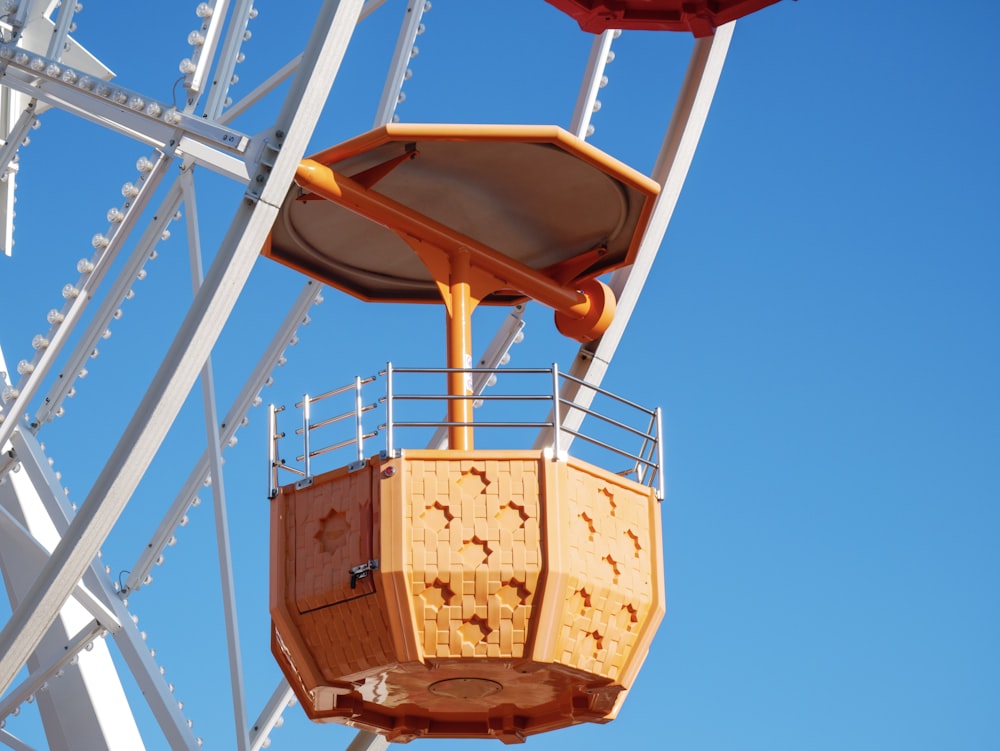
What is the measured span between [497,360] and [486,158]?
10.8ft

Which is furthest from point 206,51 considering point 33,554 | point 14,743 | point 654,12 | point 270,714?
point 14,743

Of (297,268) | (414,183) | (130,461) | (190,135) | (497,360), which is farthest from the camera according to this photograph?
(497,360)

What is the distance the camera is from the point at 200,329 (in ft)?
42.9

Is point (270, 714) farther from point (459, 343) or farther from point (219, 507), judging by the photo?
point (459, 343)

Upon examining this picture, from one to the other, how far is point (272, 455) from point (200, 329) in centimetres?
152

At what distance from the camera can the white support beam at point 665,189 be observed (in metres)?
16.5

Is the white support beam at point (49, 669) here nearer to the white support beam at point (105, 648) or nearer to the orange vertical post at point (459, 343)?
the white support beam at point (105, 648)

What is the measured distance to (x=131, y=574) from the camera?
17.8 meters

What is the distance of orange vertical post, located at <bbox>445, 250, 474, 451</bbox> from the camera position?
14469 millimetres

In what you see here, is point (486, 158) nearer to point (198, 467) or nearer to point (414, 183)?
point (414, 183)

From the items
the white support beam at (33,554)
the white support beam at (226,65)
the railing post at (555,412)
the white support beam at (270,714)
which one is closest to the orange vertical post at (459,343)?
the railing post at (555,412)

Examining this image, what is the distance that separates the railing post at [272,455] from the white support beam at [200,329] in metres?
1.18

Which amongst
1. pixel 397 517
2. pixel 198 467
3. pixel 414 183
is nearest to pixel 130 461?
pixel 397 517

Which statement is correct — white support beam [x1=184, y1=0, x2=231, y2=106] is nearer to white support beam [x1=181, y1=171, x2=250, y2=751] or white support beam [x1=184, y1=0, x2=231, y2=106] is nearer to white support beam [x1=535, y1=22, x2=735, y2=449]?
white support beam [x1=181, y1=171, x2=250, y2=751]
